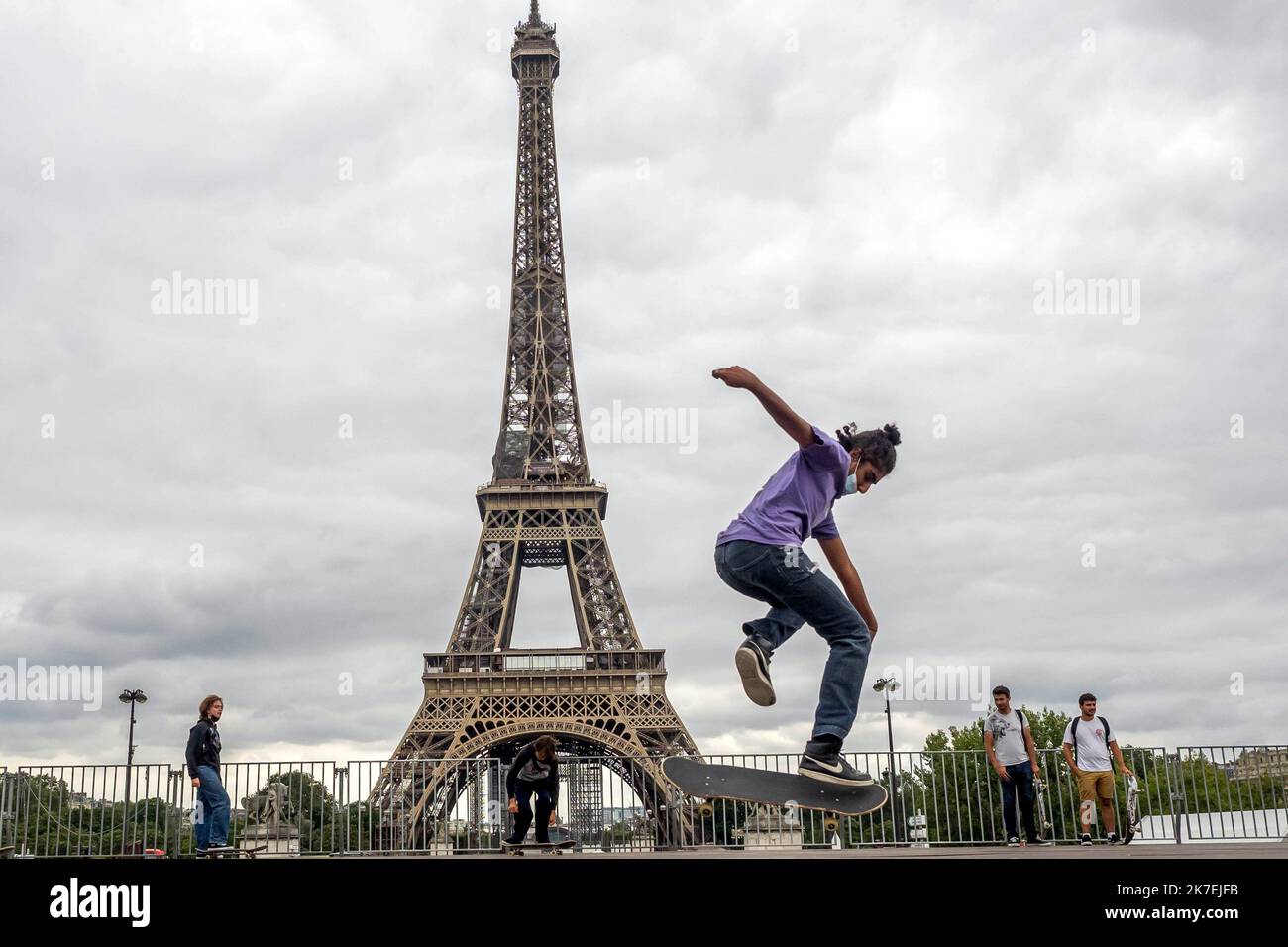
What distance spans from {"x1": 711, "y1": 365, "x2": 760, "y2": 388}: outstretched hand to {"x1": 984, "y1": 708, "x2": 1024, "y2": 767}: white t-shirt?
27.1 ft

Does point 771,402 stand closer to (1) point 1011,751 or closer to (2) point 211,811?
(1) point 1011,751

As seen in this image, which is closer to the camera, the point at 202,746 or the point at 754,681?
the point at 754,681

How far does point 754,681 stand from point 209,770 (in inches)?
322

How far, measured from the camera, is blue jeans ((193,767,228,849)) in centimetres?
1258

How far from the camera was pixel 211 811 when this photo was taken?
12.7 meters

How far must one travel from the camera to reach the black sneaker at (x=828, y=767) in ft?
22.1

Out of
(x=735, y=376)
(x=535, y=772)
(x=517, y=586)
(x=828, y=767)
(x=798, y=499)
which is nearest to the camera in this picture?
(x=735, y=376)

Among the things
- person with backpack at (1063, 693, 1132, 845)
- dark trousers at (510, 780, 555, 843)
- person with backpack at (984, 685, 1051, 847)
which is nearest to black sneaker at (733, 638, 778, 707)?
dark trousers at (510, 780, 555, 843)


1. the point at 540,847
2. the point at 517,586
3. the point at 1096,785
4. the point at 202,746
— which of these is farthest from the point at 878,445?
the point at 517,586
